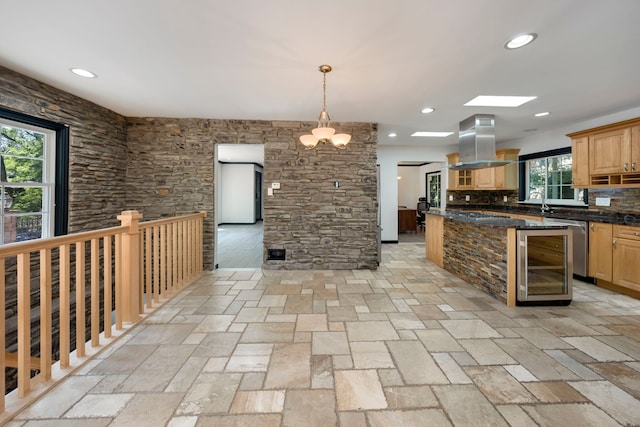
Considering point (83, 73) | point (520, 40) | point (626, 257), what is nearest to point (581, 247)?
point (626, 257)

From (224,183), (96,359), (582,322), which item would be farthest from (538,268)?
(224,183)

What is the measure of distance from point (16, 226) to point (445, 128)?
6.02 meters

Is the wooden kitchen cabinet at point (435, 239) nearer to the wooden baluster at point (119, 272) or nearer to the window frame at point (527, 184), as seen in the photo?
the window frame at point (527, 184)

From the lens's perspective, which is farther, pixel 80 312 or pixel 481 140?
pixel 481 140

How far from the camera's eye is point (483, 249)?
3383 millimetres

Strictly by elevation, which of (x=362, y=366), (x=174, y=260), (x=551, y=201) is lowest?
(x=362, y=366)

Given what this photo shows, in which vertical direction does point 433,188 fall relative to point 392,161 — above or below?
below

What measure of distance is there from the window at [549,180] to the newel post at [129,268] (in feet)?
19.7

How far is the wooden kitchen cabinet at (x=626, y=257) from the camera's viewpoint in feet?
10.2

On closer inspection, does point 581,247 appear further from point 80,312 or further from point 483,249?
point 80,312

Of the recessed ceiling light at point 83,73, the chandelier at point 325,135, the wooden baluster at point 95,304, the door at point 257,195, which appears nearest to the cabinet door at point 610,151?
the chandelier at point 325,135

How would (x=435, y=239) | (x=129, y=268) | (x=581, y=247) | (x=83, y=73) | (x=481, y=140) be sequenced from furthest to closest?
(x=435, y=239) < (x=481, y=140) < (x=581, y=247) < (x=83, y=73) < (x=129, y=268)

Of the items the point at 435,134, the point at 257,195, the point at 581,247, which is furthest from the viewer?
the point at 257,195

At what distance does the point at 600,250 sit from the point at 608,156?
1234mm
